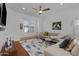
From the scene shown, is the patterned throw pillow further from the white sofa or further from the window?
the window

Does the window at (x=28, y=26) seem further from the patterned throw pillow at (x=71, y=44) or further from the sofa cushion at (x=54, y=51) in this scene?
the patterned throw pillow at (x=71, y=44)

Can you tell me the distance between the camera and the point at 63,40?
5.43ft

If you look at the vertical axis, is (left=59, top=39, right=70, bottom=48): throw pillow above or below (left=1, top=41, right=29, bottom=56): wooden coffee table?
above

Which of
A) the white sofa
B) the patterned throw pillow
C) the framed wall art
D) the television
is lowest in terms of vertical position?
the white sofa

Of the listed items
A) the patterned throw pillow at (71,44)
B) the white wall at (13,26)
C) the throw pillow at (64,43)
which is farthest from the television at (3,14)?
the patterned throw pillow at (71,44)

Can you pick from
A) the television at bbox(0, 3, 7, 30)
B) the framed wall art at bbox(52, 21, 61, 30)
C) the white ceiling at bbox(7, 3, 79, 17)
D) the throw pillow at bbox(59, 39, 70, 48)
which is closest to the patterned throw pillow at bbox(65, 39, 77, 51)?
the throw pillow at bbox(59, 39, 70, 48)

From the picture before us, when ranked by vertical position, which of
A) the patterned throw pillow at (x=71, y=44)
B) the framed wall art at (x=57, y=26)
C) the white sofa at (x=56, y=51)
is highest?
the framed wall art at (x=57, y=26)

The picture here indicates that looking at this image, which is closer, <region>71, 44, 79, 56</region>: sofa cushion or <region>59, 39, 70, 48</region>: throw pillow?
<region>71, 44, 79, 56</region>: sofa cushion

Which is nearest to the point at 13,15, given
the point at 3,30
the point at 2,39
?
the point at 3,30

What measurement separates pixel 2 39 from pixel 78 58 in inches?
51.4

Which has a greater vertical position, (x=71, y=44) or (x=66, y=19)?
(x=66, y=19)

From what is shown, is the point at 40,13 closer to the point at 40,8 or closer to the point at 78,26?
the point at 40,8

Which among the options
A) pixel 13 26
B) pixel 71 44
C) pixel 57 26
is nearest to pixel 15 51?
pixel 13 26

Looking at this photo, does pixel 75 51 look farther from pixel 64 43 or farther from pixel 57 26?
pixel 57 26
